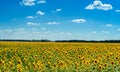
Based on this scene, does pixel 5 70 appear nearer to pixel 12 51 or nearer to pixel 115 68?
pixel 115 68

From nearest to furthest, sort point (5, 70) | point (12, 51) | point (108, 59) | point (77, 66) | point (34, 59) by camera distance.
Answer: point (5, 70)
point (77, 66)
point (108, 59)
point (34, 59)
point (12, 51)

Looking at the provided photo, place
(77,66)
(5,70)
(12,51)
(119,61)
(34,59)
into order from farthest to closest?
(12,51), (34,59), (119,61), (77,66), (5,70)

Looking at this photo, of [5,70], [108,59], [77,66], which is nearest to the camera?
[5,70]

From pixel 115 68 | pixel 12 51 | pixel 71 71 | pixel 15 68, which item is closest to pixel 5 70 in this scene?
pixel 15 68

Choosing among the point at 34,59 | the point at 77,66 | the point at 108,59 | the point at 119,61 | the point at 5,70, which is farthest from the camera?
the point at 34,59

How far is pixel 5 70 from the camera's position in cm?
1066

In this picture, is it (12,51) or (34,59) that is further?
(12,51)

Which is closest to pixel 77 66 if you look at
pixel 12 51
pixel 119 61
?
pixel 119 61

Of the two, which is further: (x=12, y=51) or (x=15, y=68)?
(x=12, y=51)

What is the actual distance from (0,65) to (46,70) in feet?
4.90

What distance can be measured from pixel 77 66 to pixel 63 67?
0.49 m

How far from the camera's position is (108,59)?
43.7 feet

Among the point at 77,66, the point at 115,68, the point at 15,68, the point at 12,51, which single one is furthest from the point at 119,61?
the point at 12,51

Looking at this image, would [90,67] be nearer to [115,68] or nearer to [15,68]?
[115,68]
